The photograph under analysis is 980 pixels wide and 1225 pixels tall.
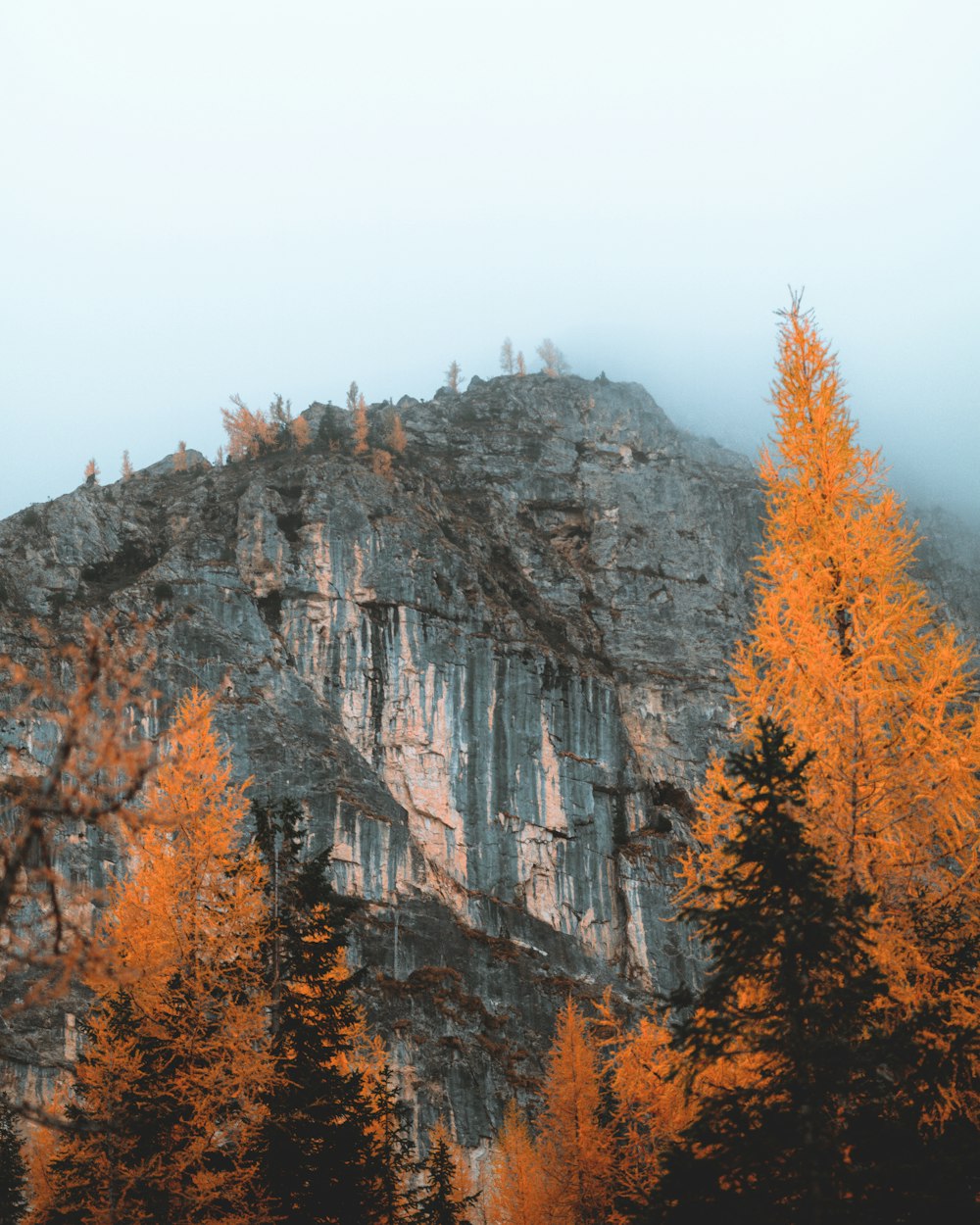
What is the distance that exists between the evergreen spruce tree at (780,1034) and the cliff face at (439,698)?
51.2 metres

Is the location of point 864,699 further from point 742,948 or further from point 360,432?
point 360,432

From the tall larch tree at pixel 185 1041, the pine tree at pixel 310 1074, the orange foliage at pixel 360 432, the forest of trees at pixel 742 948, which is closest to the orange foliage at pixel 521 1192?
the forest of trees at pixel 742 948

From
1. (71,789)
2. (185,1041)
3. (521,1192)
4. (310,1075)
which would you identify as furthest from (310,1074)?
(521,1192)

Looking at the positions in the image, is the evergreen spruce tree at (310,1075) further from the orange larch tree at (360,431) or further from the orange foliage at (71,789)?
the orange larch tree at (360,431)

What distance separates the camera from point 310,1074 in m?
16.2

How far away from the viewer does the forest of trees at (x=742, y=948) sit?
7.84 m

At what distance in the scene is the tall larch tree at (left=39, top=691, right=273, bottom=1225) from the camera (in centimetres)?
1450

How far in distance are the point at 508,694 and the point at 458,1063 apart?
81.8ft

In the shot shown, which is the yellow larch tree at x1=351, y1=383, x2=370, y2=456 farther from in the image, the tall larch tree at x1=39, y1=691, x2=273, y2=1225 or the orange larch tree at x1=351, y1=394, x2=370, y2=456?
the tall larch tree at x1=39, y1=691, x2=273, y2=1225

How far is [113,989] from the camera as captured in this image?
17422 millimetres

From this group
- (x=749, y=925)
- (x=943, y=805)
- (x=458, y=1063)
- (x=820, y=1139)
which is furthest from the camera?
(x=458, y=1063)

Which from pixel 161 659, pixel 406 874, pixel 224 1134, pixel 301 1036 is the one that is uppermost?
pixel 161 659

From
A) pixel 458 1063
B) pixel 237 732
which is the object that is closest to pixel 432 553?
pixel 237 732

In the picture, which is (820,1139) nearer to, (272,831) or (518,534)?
(272,831)
